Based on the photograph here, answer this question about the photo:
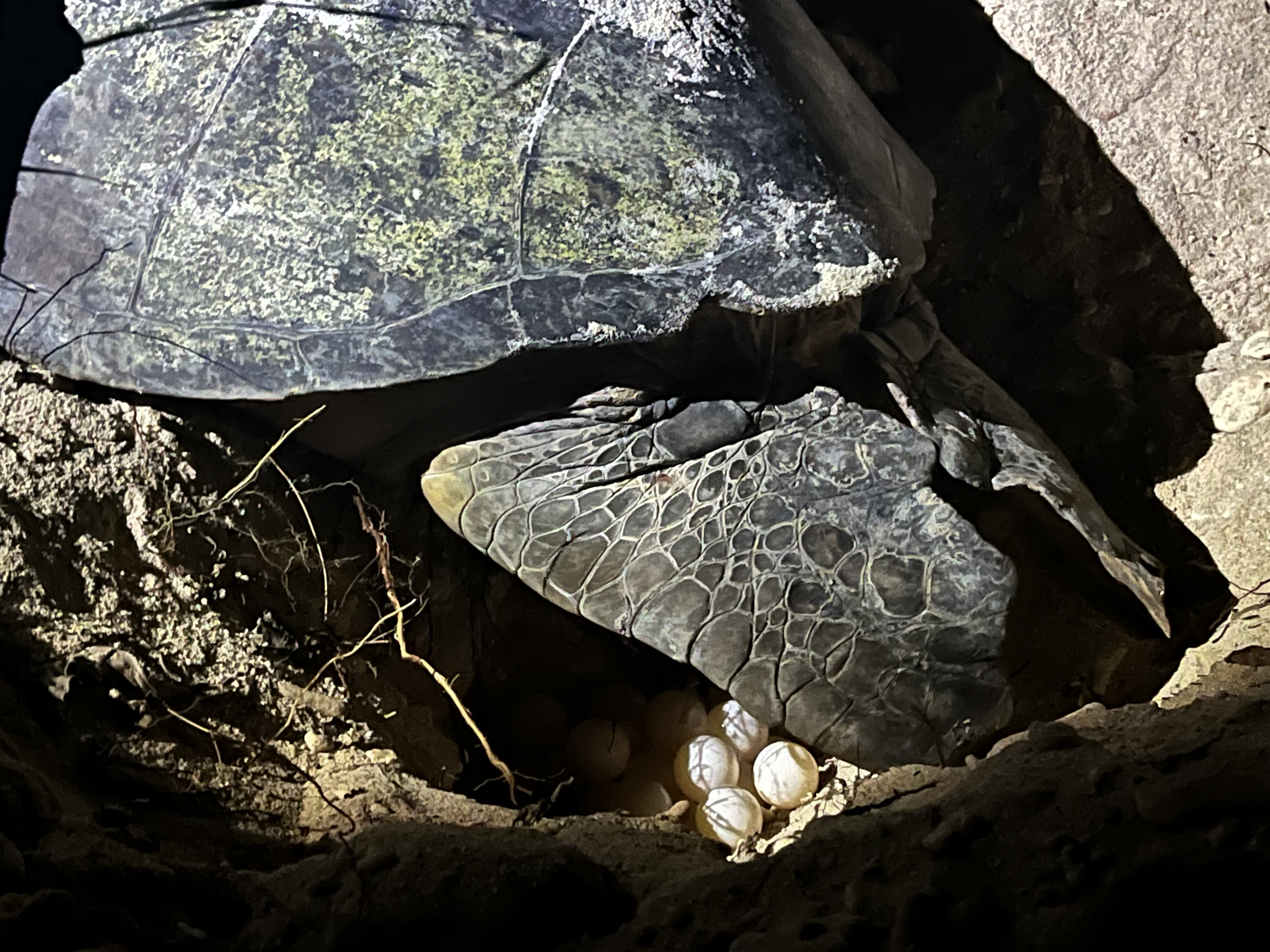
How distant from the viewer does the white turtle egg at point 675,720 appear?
1.75 meters

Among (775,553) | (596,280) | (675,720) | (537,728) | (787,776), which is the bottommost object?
(537,728)

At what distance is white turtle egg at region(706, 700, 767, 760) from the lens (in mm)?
1710

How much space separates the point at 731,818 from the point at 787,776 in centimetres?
11

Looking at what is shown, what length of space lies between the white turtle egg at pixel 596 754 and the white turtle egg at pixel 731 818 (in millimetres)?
185

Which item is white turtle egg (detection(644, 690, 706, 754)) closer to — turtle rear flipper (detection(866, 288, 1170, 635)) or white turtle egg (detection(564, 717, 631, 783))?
white turtle egg (detection(564, 717, 631, 783))

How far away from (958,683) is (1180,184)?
122 centimetres

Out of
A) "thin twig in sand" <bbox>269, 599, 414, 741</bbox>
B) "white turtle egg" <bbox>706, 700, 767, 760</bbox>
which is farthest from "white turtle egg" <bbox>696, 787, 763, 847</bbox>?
"thin twig in sand" <bbox>269, 599, 414, 741</bbox>

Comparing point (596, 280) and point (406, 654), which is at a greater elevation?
point (596, 280)

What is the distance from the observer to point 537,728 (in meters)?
1.75

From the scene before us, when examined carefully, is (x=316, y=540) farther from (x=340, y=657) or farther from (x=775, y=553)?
(x=775, y=553)

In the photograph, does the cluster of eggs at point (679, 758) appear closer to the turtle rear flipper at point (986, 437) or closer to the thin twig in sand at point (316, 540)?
the thin twig in sand at point (316, 540)

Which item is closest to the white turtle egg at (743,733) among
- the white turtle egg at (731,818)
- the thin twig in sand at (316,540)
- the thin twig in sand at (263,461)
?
the white turtle egg at (731,818)

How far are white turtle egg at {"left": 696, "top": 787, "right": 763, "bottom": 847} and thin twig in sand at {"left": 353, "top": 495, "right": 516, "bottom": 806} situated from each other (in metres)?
0.32

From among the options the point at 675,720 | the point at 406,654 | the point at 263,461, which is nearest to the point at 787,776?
the point at 675,720
